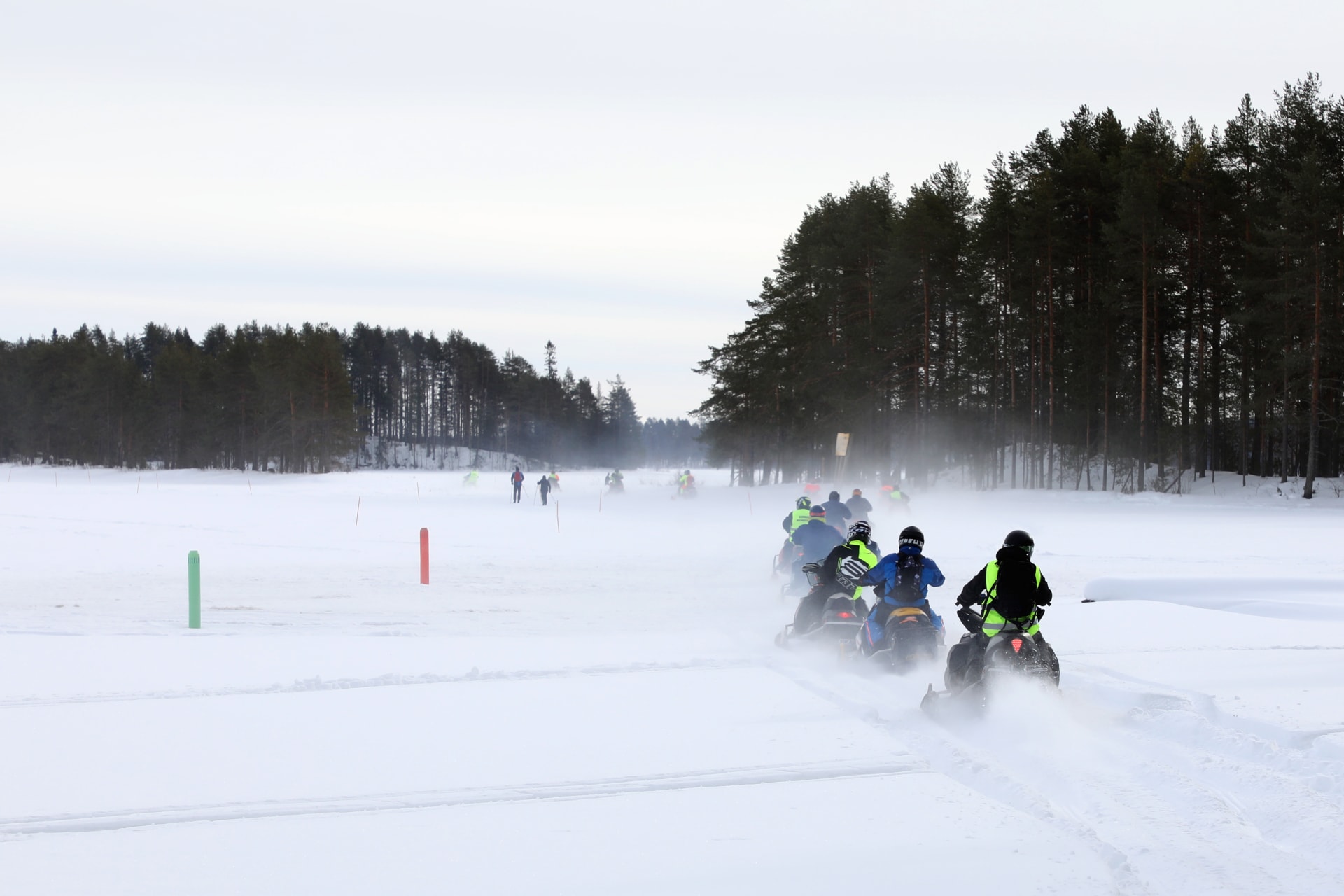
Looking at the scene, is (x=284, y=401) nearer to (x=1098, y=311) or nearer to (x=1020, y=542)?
(x=1098, y=311)

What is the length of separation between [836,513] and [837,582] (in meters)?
6.45

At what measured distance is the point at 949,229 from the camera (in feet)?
155

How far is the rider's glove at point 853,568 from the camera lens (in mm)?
11484

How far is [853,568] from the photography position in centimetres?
1153

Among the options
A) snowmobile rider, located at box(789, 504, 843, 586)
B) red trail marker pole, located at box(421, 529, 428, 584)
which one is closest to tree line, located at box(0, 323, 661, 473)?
red trail marker pole, located at box(421, 529, 428, 584)

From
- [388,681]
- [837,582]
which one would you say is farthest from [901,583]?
[388,681]

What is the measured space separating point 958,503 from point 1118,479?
31.7 ft

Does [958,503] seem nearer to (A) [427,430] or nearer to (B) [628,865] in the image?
(B) [628,865]

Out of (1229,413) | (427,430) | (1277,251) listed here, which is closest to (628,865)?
(1277,251)

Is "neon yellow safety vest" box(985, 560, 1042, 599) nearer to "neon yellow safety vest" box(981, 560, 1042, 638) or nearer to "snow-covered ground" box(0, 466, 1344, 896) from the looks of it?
"neon yellow safety vest" box(981, 560, 1042, 638)

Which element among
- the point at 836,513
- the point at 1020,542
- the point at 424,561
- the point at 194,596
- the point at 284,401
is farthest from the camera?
the point at 284,401

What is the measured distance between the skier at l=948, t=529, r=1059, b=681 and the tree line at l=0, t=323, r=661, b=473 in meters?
84.4

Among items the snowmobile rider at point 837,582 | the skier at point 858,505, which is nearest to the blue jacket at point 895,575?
the snowmobile rider at point 837,582

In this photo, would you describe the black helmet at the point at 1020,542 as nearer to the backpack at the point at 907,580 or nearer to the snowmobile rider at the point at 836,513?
the backpack at the point at 907,580
